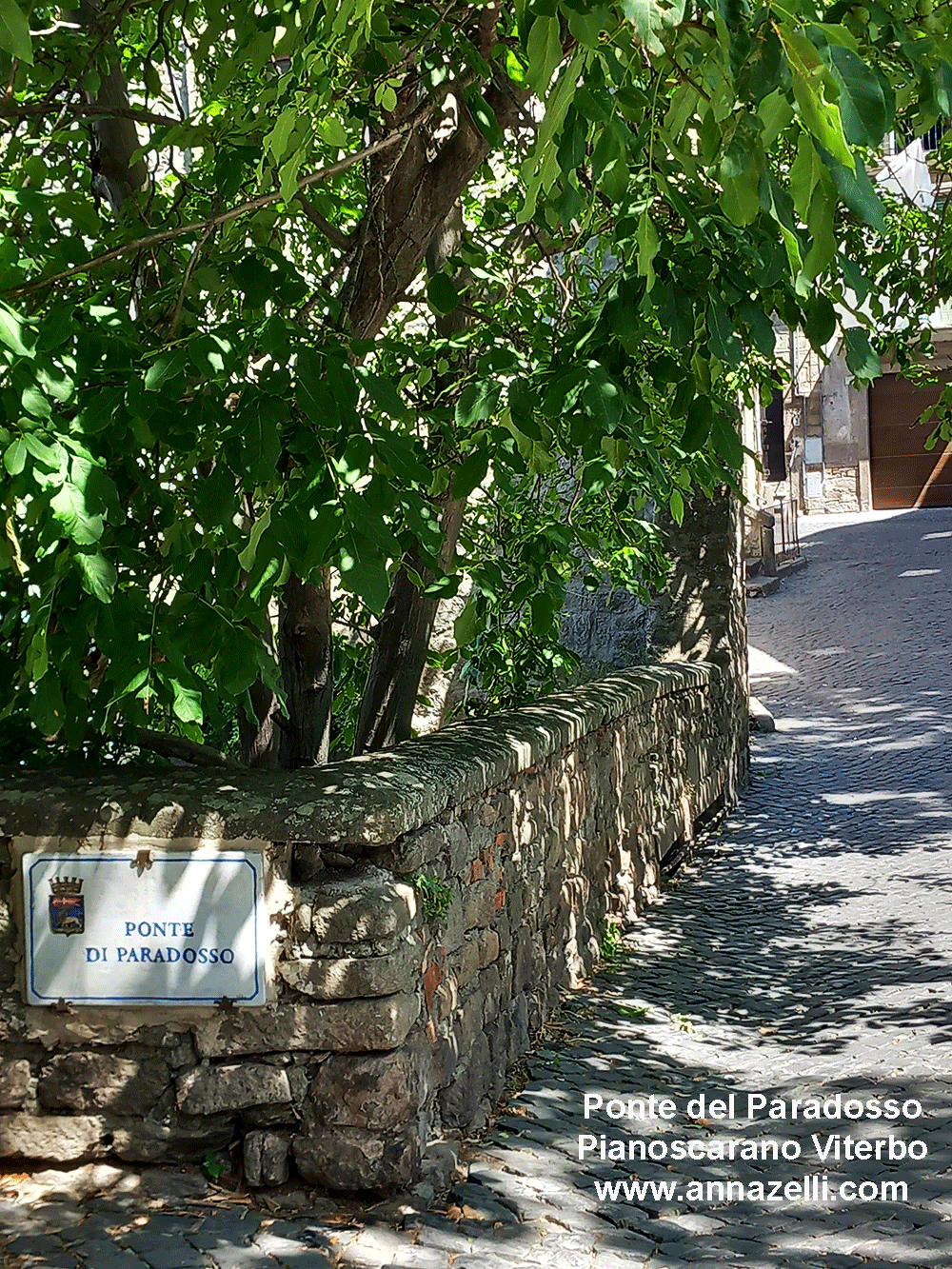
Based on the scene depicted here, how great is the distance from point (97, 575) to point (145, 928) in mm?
1098

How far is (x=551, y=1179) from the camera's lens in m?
4.07

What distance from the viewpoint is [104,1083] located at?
12.4 feet

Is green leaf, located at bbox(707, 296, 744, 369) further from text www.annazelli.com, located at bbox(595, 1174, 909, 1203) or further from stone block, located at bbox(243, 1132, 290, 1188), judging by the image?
text www.annazelli.com, located at bbox(595, 1174, 909, 1203)

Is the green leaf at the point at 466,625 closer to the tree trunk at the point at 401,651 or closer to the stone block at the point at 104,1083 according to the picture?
the tree trunk at the point at 401,651

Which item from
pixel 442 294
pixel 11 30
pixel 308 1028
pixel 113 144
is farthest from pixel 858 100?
pixel 113 144

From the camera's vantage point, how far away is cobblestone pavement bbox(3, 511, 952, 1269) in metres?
3.54

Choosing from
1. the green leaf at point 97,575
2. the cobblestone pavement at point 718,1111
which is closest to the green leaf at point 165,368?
the green leaf at point 97,575

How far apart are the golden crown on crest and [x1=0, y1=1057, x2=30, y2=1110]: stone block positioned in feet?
1.64

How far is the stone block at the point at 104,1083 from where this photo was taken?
12.4 ft

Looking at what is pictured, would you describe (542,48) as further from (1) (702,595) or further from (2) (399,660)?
(1) (702,595)

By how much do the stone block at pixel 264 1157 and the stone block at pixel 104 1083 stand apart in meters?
0.29

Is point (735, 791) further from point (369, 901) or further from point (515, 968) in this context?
point (369, 901)

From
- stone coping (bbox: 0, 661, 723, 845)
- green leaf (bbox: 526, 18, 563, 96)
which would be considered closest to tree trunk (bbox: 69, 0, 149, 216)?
stone coping (bbox: 0, 661, 723, 845)

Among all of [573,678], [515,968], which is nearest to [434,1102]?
[515,968]
